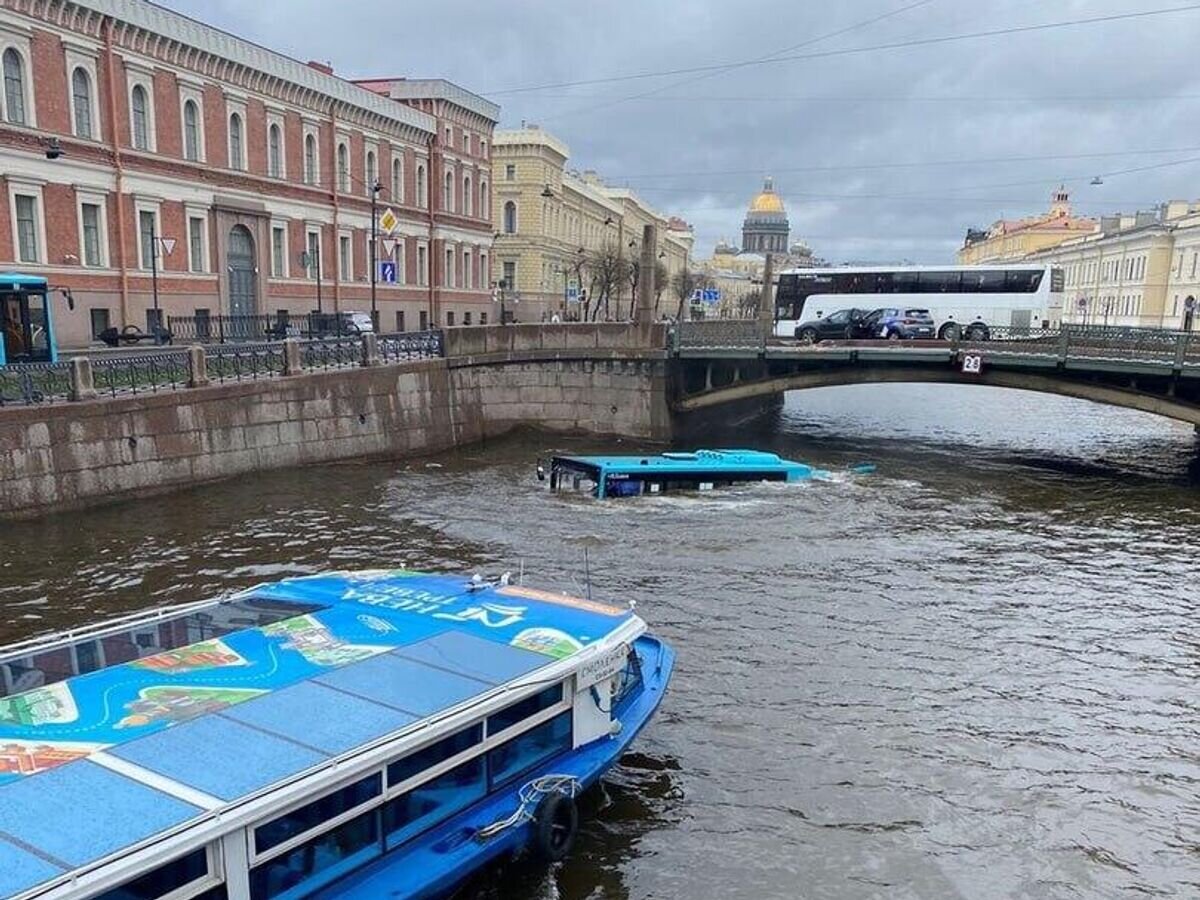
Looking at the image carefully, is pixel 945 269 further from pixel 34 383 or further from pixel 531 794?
pixel 531 794

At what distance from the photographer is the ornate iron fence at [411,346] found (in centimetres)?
2925

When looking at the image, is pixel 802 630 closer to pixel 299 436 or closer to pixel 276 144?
pixel 299 436

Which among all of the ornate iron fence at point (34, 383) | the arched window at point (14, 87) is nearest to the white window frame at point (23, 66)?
the arched window at point (14, 87)

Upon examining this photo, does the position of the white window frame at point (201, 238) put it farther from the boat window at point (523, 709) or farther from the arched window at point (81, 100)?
the boat window at point (523, 709)

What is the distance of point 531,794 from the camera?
7875 millimetres

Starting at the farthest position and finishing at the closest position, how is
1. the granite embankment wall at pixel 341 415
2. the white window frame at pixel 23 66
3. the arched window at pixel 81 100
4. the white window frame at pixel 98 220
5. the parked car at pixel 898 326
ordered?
the parked car at pixel 898 326 → the white window frame at pixel 98 220 → the arched window at pixel 81 100 → the white window frame at pixel 23 66 → the granite embankment wall at pixel 341 415

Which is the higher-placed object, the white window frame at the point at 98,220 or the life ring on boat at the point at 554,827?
the white window frame at the point at 98,220

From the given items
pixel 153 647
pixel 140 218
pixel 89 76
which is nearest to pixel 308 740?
pixel 153 647

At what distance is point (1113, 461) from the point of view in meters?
31.5

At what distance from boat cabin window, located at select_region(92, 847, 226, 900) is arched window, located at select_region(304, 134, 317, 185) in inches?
1673

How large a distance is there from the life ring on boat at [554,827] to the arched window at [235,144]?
122 ft

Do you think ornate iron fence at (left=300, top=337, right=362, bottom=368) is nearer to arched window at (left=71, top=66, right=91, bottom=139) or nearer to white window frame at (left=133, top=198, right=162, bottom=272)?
white window frame at (left=133, top=198, right=162, bottom=272)

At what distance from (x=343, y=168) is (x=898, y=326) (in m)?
27.1

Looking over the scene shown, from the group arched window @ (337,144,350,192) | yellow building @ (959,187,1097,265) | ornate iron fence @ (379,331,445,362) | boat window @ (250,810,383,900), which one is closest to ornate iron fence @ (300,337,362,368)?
ornate iron fence @ (379,331,445,362)
